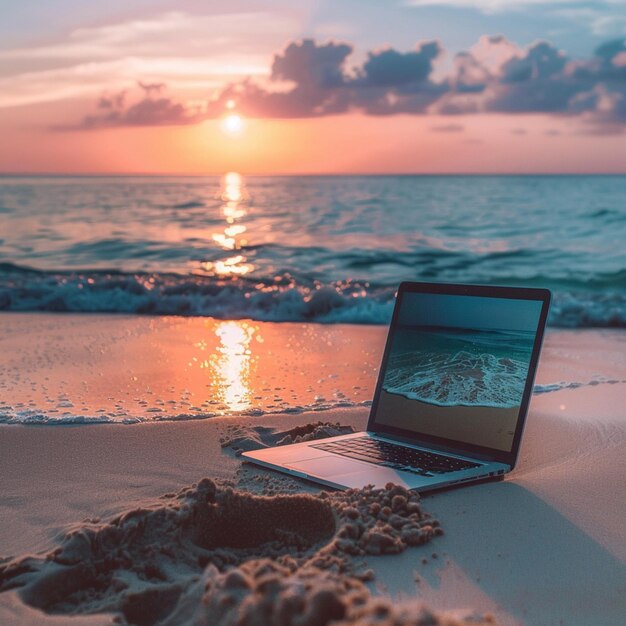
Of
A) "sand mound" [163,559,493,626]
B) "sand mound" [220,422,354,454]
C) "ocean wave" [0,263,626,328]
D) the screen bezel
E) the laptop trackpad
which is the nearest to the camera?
"sand mound" [163,559,493,626]

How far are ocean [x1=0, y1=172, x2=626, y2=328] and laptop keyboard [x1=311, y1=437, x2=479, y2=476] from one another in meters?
6.34

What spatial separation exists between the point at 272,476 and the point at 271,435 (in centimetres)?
81

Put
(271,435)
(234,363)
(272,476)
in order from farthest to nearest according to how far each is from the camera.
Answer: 1. (234,363)
2. (271,435)
3. (272,476)

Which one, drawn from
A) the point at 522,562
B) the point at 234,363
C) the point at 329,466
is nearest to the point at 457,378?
the point at 329,466

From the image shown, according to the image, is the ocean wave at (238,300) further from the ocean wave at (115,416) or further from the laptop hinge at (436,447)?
the laptop hinge at (436,447)

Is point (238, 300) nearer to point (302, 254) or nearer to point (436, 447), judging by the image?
point (302, 254)

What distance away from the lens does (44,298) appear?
37.9 ft

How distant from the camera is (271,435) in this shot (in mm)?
4152

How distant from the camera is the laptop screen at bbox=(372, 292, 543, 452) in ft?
11.1

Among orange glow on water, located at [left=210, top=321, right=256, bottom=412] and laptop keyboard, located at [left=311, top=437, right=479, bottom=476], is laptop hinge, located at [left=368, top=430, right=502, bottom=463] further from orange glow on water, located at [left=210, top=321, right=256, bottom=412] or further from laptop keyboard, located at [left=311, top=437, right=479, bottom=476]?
orange glow on water, located at [left=210, top=321, right=256, bottom=412]

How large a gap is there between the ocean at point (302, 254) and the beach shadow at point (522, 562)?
695 centimetres

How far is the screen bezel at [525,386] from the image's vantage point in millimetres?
3299

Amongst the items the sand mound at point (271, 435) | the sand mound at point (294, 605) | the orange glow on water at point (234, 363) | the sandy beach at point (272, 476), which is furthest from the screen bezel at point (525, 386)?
the sand mound at point (294, 605)

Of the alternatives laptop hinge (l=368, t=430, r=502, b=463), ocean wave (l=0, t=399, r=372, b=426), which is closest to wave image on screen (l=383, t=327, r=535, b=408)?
laptop hinge (l=368, t=430, r=502, b=463)
